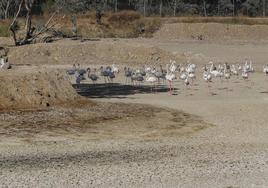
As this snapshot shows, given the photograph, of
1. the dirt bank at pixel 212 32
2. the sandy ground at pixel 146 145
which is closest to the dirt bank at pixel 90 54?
the dirt bank at pixel 212 32

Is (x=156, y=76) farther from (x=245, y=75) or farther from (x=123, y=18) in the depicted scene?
(x=123, y=18)

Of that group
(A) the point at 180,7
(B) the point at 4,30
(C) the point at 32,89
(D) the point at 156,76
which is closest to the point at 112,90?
(D) the point at 156,76

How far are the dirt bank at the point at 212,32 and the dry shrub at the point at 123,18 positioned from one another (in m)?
6.08

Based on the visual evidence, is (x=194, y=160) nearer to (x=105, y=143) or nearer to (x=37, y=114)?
(x=105, y=143)

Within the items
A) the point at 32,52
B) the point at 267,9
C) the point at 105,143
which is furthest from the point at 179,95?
the point at 267,9

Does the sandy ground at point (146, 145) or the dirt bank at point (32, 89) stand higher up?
the dirt bank at point (32, 89)

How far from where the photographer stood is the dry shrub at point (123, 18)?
80.0m

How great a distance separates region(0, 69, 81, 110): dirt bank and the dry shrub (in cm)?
5532

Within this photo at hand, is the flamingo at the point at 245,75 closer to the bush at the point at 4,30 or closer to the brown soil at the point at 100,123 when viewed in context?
the brown soil at the point at 100,123

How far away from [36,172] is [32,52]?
37.8m

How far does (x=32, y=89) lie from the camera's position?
23578 mm

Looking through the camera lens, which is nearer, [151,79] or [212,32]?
[151,79]

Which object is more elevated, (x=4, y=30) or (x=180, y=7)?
(x=180, y=7)

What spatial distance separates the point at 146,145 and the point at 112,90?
1401cm
